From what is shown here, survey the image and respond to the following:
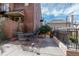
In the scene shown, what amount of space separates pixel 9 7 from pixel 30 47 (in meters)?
0.57

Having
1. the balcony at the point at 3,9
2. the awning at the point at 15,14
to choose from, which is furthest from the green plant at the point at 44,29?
the balcony at the point at 3,9

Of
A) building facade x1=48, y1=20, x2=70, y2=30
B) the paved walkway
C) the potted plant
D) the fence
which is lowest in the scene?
the paved walkway

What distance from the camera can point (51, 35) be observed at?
2850mm

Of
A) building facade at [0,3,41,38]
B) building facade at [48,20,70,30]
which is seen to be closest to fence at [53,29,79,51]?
building facade at [48,20,70,30]

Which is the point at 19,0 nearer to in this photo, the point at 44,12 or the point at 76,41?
the point at 44,12

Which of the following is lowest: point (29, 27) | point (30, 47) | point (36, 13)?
A: point (30, 47)

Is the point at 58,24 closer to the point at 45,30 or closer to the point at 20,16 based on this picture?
the point at 45,30

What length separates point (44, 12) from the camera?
288cm

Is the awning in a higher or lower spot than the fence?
higher

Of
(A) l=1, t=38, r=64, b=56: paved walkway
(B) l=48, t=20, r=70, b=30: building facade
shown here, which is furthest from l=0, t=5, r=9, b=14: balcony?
(B) l=48, t=20, r=70, b=30: building facade

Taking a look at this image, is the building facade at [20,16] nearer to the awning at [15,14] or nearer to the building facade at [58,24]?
the awning at [15,14]

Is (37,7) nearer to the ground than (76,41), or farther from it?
farther from it

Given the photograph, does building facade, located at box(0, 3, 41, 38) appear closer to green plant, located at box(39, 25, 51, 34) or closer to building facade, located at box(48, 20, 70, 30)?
green plant, located at box(39, 25, 51, 34)

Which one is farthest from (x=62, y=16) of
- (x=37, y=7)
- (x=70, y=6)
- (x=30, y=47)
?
(x=30, y=47)
